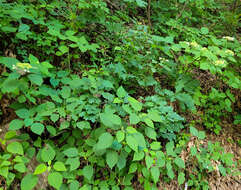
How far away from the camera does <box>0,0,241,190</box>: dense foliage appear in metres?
1.67

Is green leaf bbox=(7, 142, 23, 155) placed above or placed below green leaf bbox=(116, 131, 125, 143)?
below

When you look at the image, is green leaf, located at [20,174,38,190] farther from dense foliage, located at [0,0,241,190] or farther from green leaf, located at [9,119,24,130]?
green leaf, located at [9,119,24,130]

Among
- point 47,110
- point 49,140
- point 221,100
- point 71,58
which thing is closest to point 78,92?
point 47,110

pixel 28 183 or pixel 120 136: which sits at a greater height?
pixel 120 136

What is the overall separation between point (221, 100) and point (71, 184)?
2860mm

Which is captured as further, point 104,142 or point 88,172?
point 88,172

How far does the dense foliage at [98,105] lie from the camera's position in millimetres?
1666

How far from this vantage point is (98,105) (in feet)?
6.47

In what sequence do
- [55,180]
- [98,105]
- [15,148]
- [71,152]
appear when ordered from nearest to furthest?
[55,180]
[15,148]
[71,152]
[98,105]

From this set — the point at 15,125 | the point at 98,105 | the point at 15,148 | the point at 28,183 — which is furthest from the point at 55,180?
the point at 98,105

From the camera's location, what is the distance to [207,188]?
7.50 ft

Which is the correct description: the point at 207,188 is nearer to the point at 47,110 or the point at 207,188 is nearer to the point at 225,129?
the point at 225,129

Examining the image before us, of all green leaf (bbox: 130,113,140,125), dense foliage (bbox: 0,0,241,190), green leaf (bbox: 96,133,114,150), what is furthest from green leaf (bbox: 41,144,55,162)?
green leaf (bbox: 130,113,140,125)

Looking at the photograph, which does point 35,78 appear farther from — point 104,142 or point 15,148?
point 104,142
